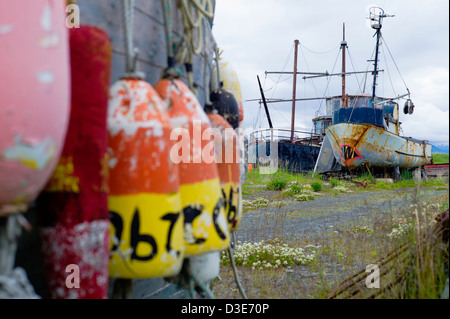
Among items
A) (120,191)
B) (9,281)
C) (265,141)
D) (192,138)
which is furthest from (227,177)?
(265,141)

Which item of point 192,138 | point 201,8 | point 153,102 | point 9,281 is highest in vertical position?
point 201,8

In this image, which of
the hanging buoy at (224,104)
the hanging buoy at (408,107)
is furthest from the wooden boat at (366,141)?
the hanging buoy at (224,104)

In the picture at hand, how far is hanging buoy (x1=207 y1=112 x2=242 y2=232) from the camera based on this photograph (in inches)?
94.5

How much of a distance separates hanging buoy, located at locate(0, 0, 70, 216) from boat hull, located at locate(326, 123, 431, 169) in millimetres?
18498

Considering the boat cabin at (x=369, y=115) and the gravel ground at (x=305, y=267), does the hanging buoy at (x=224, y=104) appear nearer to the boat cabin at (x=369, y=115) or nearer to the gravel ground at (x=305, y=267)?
the gravel ground at (x=305, y=267)

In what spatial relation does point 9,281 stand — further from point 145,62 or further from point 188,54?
point 188,54

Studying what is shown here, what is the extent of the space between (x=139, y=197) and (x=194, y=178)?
0.35 metres

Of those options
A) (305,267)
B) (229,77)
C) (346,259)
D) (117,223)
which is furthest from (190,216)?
(346,259)

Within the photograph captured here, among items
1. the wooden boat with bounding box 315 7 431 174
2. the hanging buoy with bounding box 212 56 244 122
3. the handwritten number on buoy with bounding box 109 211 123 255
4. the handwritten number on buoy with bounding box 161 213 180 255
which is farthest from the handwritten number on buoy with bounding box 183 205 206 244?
the wooden boat with bounding box 315 7 431 174

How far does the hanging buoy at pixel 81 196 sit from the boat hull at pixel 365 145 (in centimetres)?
1826

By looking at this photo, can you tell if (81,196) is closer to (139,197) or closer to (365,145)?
(139,197)

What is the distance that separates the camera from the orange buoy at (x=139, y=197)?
5.20 feet
